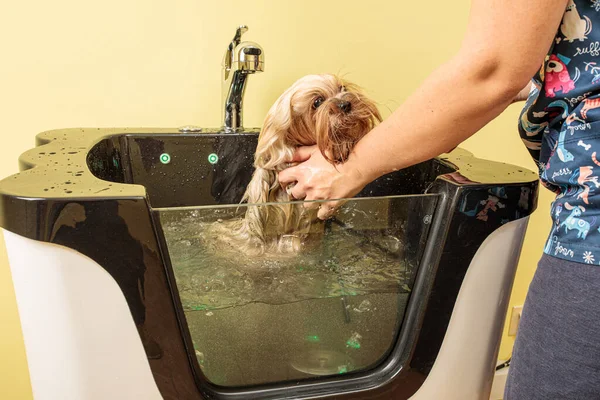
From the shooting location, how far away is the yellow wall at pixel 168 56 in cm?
127

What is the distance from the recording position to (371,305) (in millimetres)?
913

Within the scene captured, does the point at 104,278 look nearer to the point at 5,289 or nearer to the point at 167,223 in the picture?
the point at 167,223

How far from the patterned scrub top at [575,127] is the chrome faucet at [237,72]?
0.70 m

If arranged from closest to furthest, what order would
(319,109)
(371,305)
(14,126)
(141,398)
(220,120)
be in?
1. (141,398)
2. (371,305)
3. (319,109)
4. (14,126)
5. (220,120)

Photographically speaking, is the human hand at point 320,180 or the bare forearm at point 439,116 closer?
the bare forearm at point 439,116

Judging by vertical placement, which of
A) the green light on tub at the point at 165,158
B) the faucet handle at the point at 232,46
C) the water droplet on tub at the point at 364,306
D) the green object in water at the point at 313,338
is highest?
the faucet handle at the point at 232,46

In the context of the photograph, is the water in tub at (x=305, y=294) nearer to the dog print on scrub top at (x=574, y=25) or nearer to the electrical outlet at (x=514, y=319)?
the dog print on scrub top at (x=574, y=25)

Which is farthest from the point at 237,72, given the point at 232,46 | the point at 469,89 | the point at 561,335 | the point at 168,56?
the point at 561,335

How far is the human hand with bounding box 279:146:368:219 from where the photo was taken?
904mm

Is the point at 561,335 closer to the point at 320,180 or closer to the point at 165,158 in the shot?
the point at 320,180

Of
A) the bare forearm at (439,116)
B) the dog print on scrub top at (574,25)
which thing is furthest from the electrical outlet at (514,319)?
the dog print on scrub top at (574,25)

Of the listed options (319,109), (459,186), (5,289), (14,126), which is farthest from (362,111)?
(5,289)

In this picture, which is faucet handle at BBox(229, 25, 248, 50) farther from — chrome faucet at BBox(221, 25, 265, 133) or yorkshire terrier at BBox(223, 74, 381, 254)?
yorkshire terrier at BBox(223, 74, 381, 254)

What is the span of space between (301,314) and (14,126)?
0.88m
